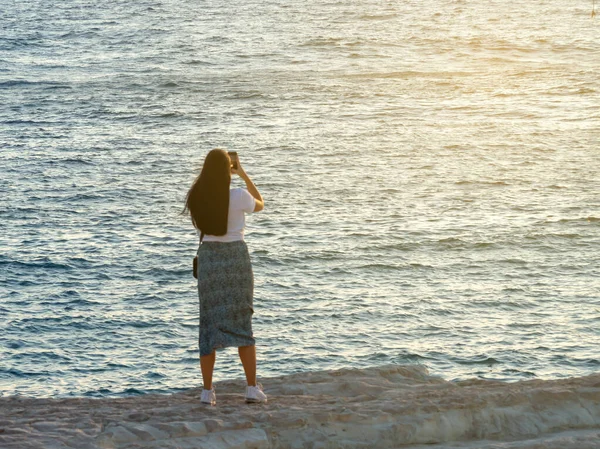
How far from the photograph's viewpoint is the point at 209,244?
758cm

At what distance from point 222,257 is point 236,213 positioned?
0.34 meters

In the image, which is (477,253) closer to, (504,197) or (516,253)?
(516,253)

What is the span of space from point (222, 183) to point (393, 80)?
36.3m

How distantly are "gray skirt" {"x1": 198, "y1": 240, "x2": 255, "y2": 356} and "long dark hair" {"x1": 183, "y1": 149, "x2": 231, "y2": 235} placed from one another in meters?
0.19

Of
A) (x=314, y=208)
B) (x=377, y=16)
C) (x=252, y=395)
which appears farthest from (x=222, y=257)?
(x=377, y=16)

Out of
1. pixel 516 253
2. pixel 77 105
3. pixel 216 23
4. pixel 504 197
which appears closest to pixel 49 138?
pixel 77 105

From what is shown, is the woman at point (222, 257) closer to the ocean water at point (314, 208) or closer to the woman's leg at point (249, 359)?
the woman's leg at point (249, 359)

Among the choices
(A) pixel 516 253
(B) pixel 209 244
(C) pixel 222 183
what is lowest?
(A) pixel 516 253

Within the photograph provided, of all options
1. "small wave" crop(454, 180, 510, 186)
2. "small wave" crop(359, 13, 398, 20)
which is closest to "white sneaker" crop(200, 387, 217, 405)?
"small wave" crop(454, 180, 510, 186)

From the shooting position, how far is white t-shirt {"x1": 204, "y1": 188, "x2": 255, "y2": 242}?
7.52 metres

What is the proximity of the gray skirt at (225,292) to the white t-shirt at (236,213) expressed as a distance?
4 centimetres

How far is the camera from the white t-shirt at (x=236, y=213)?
7.52 meters

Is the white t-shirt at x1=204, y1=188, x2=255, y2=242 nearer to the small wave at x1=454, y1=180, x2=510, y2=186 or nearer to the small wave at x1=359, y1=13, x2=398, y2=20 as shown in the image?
the small wave at x1=454, y1=180, x2=510, y2=186

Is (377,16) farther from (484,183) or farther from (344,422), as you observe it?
(344,422)
